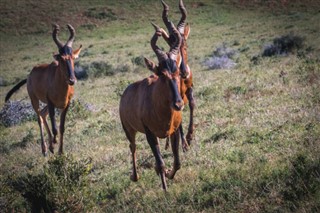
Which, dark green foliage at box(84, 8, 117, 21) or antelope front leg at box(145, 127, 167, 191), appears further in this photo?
dark green foliage at box(84, 8, 117, 21)

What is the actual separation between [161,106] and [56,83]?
5.95m

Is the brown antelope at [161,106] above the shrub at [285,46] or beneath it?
above

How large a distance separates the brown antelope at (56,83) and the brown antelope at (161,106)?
3805mm

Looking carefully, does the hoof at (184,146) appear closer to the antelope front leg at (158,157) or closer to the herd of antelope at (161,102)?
the herd of antelope at (161,102)

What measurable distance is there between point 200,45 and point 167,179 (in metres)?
26.2

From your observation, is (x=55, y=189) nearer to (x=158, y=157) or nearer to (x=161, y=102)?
(x=158, y=157)

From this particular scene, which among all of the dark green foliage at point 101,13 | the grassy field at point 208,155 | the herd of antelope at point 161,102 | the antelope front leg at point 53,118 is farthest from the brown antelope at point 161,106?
the dark green foliage at point 101,13

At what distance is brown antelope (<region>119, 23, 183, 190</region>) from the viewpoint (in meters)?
6.59

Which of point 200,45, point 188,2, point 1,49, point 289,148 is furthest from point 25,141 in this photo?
point 188,2

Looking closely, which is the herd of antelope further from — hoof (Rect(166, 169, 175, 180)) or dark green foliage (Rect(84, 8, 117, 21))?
dark green foliage (Rect(84, 8, 117, 21))

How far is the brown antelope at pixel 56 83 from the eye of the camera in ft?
37.2

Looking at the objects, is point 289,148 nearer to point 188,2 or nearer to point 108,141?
point 108,141

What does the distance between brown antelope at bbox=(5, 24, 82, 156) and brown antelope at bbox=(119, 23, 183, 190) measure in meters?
3.81

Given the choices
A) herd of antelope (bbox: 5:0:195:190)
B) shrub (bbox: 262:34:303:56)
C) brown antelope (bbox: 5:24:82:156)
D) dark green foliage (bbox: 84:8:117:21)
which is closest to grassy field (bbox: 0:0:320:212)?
herd of antelope (bbox: 5:0:195:190)
